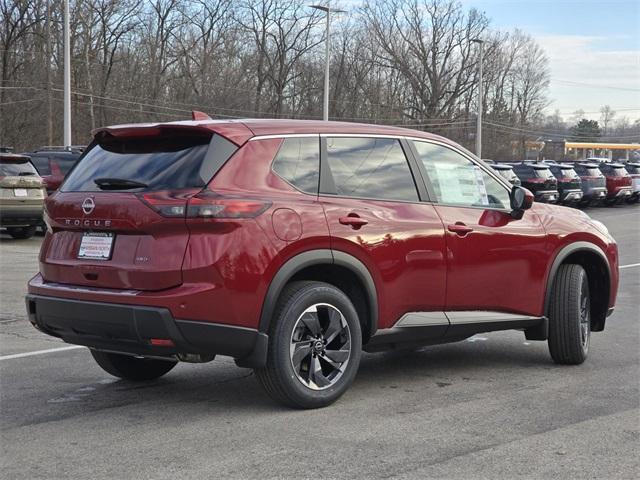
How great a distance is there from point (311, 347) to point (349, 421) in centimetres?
51

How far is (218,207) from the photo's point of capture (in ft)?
16.5

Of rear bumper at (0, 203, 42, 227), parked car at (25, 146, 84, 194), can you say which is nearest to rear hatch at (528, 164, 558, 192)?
parked car at (25, 146, 84, 194)

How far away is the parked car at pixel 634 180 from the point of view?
126 ft

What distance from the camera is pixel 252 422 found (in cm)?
525

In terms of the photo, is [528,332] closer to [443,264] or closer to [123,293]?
[443,264]

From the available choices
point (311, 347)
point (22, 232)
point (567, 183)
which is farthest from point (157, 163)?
point (567, 183)

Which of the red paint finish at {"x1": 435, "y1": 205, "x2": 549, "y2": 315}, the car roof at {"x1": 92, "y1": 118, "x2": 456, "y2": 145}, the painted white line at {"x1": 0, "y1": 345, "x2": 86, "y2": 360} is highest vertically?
the car roof at {"x1": 92, "y1": 118, "x2": 456, "y2": 145}

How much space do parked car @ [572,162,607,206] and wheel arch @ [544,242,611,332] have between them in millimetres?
28853

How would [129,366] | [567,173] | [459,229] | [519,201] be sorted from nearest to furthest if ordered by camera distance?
[459,229] < [129,366] < [519,201] < [567,173]

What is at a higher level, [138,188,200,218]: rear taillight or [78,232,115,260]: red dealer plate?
[138,188,200,218]: rear taillight

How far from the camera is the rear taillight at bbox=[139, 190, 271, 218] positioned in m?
5.02

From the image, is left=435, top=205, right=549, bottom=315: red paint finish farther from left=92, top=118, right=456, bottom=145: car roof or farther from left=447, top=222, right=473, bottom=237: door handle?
left=92, top=118, right=456, bottom=145: car roof

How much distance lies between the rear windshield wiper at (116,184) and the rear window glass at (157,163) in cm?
2

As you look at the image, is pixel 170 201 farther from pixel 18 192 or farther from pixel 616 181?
pixel 616 181
